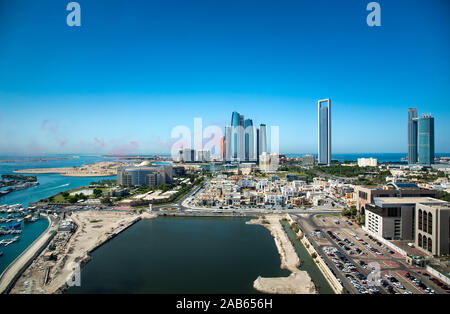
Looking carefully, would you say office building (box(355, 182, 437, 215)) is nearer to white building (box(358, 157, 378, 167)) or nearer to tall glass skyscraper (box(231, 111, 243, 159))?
white building (box(358, 157, 378, 167))

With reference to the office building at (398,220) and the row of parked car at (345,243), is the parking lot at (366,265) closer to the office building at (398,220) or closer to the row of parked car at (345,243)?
the row of parked car at (345,243)

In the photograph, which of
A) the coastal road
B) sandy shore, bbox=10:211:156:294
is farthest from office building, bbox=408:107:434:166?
the coastal road

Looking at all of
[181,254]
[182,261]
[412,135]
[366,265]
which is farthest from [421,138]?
[182,261]

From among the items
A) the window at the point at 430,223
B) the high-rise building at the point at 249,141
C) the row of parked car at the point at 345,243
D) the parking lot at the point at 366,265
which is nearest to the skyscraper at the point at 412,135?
the high-rise building at the point at 249,141
